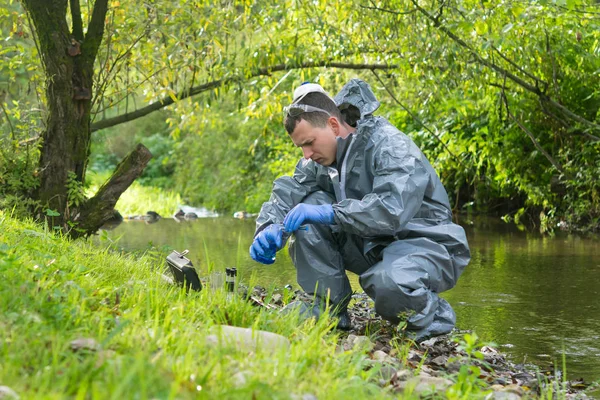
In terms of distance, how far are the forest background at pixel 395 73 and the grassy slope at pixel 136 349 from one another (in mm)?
2907

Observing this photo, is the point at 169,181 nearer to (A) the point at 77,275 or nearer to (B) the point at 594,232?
(B) the point at 594,232

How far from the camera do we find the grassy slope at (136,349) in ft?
6.18

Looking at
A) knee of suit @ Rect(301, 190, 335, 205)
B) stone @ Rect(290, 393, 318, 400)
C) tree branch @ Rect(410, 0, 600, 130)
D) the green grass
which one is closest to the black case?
knee of suit @ Rect(301, 190, 335, 205)

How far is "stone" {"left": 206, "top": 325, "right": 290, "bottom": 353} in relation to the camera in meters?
2.41

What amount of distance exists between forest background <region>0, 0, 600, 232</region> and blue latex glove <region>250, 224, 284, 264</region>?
2.24m

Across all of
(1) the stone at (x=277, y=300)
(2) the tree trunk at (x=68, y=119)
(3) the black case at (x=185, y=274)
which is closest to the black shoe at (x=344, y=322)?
(1) the stone at (x=277, y=300)

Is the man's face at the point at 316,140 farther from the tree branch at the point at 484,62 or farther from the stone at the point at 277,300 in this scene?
the tree branch at the point at 484,62

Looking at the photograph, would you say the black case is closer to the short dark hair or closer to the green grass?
the short dark hair

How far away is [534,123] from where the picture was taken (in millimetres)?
9336

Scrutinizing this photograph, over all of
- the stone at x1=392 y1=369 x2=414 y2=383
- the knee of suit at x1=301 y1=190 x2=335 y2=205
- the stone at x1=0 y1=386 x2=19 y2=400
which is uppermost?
the knee of suit at x1=301 y1=190 x2=335 y2=205

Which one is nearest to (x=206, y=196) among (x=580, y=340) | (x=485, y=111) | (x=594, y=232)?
(x=485, y=111)

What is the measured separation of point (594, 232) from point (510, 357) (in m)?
5.98

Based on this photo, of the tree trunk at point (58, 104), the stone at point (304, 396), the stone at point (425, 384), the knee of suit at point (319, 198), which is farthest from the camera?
the tree trunk at point (58, 104)

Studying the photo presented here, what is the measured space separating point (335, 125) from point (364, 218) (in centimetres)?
62
